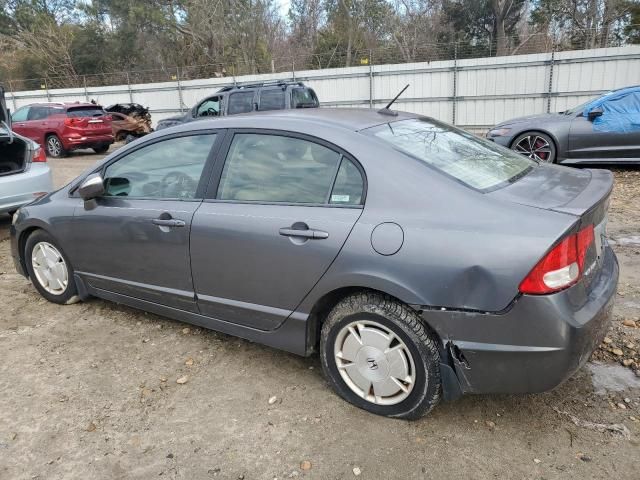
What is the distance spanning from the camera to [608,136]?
7988 mm

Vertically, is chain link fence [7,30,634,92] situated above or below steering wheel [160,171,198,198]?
above

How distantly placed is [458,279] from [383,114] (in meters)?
1.38

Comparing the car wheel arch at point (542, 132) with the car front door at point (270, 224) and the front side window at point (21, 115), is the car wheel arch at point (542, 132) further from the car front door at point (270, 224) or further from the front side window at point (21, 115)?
the front side window at point (21, 115)

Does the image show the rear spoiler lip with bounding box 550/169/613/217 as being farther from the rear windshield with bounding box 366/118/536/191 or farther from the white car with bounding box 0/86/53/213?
the white car with bounding box 0/86/53/213

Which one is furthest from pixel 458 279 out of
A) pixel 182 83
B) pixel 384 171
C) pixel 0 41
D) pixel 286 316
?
pixel 0 41

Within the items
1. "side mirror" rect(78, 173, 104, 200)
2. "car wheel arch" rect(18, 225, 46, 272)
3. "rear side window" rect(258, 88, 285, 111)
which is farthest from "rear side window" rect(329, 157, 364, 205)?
"rear side window" rect(258, 88, 285, 111)

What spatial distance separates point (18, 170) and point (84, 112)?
8943 millimetres

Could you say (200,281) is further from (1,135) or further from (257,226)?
(1,135)

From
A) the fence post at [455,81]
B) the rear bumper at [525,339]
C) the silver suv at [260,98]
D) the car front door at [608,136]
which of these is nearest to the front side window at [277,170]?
the rear bumper at [525,339]

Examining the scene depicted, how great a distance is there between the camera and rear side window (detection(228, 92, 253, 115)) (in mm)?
11516

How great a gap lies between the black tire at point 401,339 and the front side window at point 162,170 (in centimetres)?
125

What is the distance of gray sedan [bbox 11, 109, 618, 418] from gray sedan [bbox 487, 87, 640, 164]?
5.69 metres

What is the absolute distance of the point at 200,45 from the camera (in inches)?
1247

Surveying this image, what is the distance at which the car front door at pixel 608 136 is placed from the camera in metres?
7.93
